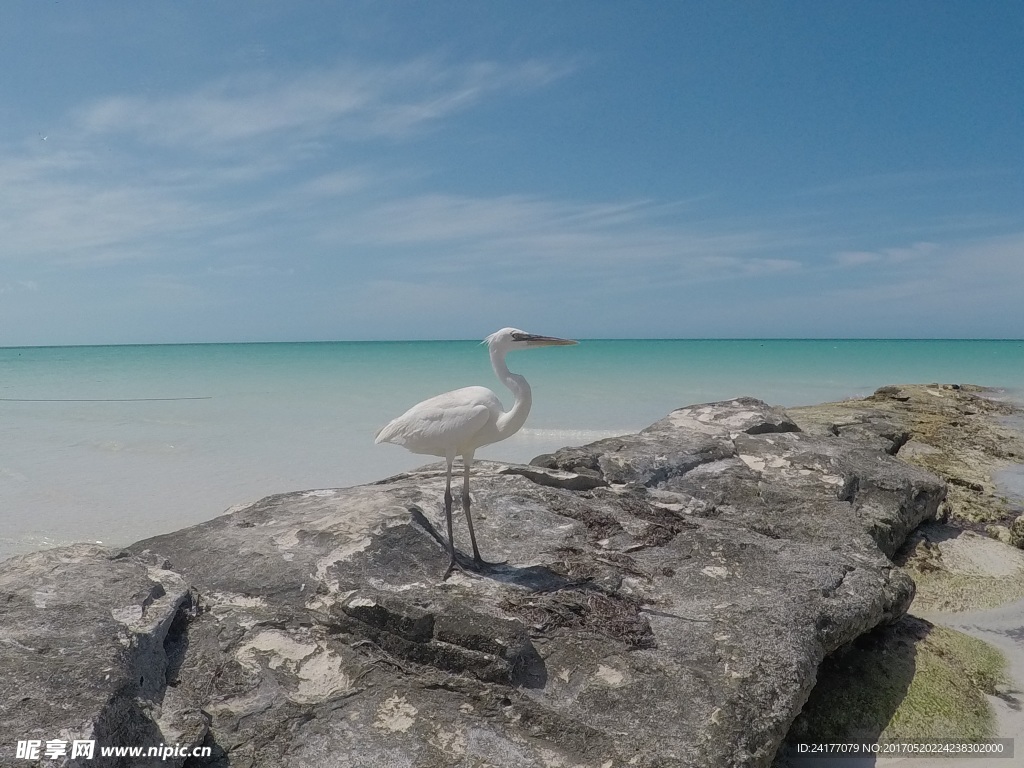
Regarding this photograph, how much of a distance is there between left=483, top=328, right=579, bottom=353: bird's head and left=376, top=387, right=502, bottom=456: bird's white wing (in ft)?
1.33

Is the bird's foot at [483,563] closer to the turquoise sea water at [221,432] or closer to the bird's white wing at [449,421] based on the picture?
the bird's white wing at [449,421]

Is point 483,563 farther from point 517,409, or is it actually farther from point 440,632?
point 440,632

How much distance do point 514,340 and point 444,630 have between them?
226 centimetres

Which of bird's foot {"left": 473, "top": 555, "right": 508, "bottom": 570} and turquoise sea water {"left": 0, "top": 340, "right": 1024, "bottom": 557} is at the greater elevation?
bird's foot {"left": 473, "top": 555, "right": 508, "bottom": 570}

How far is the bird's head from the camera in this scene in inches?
190

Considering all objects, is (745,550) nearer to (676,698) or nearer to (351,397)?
(676,698)

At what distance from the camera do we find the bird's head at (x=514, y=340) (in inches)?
190

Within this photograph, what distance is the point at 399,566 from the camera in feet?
13.5

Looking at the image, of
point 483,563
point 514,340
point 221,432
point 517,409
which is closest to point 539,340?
point 514,340

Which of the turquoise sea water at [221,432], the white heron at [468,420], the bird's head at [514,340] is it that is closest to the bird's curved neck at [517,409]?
the white heron at [468,420]

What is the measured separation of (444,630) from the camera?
3252mm

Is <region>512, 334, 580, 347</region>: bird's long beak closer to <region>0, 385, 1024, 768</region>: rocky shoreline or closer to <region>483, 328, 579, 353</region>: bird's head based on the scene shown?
<region>483, 328, 579, 353</region>: bird's head

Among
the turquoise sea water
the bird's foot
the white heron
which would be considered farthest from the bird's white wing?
the turquoise sea water

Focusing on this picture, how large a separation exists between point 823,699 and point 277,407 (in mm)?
18725
